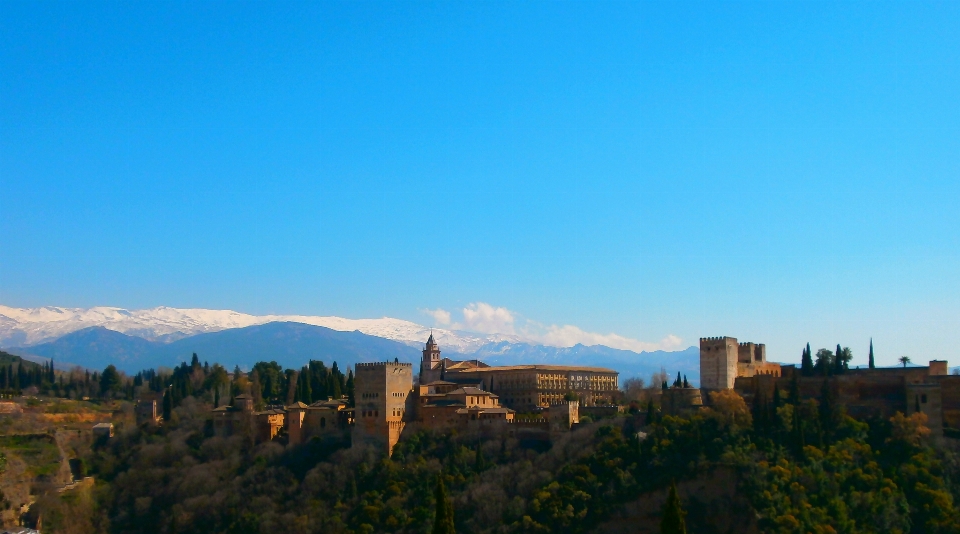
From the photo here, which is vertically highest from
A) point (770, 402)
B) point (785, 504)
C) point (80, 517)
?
point (770, 402)

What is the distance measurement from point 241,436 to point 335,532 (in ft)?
48.7

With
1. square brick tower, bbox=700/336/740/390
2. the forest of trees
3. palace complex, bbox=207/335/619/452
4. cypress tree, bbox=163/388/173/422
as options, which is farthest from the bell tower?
square brick tower, bbox=700/336/740/390

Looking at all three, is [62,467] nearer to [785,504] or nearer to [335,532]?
[335,532]

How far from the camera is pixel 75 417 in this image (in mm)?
83375

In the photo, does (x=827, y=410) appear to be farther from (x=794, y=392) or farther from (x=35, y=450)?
(x=35, y=450)

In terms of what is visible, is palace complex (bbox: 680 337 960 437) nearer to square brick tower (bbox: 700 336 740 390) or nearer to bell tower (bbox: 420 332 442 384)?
square brick tower (bbox: 700 336 740 390)

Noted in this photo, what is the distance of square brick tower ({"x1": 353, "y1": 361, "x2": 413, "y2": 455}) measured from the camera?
61875 mm

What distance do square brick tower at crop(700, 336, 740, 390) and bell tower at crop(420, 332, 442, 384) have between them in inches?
926

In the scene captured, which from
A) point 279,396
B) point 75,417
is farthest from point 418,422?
point 75,417

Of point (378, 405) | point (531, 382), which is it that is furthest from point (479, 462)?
point (531, 382)

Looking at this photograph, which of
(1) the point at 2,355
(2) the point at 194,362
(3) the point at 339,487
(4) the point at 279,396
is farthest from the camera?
(1) the point at 2,355

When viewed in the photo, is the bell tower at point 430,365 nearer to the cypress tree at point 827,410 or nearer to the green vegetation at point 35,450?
the green vegetation at point 35,450

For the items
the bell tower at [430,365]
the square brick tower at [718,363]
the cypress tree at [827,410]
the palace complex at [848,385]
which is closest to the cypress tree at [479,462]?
the palace complex at [848,385]

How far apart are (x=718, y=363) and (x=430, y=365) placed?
27.1 meters
